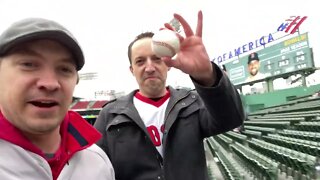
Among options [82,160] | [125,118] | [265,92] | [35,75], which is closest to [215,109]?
[125,118]

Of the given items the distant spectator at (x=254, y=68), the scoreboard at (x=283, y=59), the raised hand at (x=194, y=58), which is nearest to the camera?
the raised hand at (x=194, y=58)

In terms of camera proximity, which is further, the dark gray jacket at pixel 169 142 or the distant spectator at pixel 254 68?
the distant spectator at pixel 254 68

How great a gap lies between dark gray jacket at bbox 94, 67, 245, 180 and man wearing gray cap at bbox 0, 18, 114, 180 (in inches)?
18.6

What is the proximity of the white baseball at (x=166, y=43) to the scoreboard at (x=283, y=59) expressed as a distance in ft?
51.6

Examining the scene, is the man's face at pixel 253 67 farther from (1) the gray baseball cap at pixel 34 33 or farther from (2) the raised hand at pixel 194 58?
(1) the gray baseball cap at pixel 34 33

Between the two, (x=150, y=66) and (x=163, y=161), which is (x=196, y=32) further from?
(x=163, y=161)

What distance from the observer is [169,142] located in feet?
4.66

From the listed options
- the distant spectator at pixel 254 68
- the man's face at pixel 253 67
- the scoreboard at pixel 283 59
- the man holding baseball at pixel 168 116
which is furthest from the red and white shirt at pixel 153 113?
the man's face at pixel 253 67

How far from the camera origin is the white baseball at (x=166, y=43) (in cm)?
123

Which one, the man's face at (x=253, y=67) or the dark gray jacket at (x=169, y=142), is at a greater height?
the man's face at (x=253, y=67)

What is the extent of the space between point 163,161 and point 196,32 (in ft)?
2.09

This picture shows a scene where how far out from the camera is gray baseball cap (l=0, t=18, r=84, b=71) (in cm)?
83

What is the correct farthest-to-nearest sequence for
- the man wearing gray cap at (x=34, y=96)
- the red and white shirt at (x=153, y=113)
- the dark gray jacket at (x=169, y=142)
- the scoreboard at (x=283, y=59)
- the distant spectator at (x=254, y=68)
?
the distant spectator at (x=254, y=68) → the scoreboard at (x=283, y=59) → the red and white shirt at (x=153, y=113) → the dark gray jacket at (x=169, y=142) → the man wearing gray cap at (x=34, y=96)

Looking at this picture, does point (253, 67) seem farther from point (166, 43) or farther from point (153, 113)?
point (166, 43)
